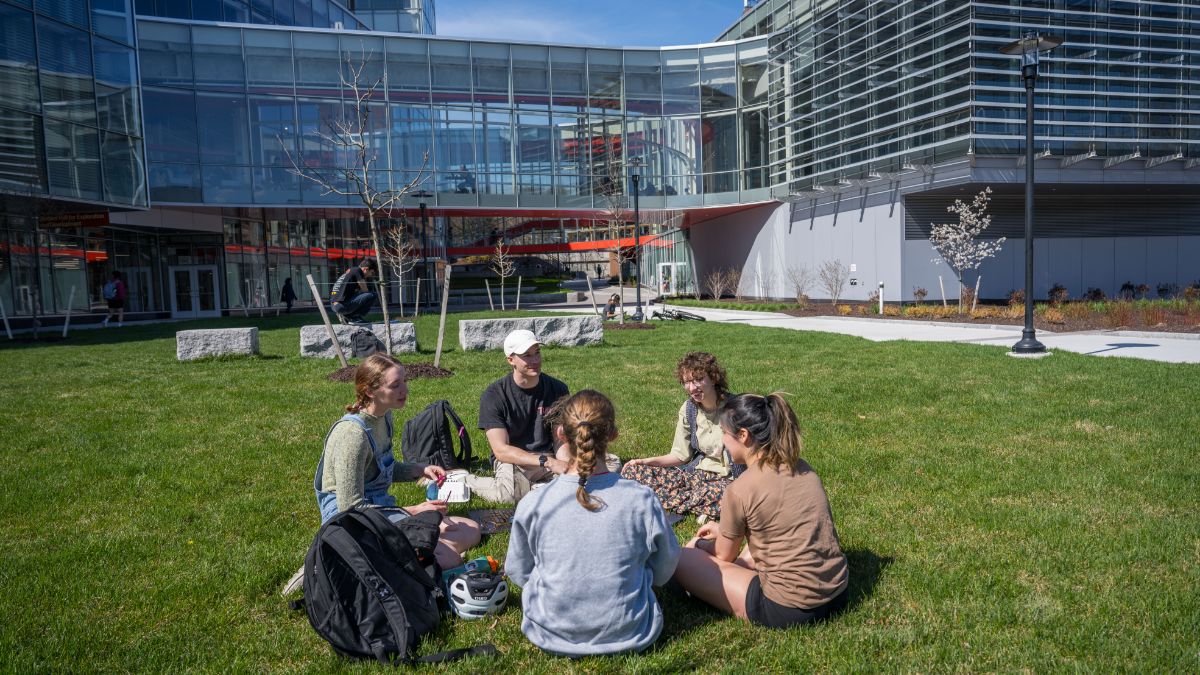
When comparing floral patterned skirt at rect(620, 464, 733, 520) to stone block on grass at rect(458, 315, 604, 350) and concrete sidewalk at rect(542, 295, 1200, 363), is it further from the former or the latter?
Result: stone block on grass at rect(458, 315, 604, 350)

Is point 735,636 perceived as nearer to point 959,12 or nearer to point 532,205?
point 959,12

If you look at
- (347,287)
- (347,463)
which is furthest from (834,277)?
(347,463)

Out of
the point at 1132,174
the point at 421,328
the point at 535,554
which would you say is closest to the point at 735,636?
the point at 535,554

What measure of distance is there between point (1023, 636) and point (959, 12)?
84.0ft

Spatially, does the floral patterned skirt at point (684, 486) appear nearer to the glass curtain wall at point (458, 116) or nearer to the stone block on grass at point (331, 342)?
the stone block on grass at point (331, 342)

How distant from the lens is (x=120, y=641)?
353 centimetres

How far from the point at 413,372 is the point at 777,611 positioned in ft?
30.1

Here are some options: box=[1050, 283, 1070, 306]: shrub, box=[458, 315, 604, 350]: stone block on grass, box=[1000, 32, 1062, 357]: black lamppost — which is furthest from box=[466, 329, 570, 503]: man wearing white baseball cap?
box=[1050, 283, 1070, 306]: shrub

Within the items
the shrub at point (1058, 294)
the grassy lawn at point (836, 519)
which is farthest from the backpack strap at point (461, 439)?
the shrub at point (1058, 294)

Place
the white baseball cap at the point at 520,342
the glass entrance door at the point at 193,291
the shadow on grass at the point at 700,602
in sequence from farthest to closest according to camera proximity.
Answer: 1. the glass entrance door at the point at 193,291
2. the white baseball cap at the point at 520,342
3. the shadow on grass at the point at 700,602

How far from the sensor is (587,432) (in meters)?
3.17

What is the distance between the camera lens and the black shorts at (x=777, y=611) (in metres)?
3.47

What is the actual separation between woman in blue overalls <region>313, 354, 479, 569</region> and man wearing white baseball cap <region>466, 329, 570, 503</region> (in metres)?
1.05

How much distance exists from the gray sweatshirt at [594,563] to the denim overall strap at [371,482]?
119 cm
